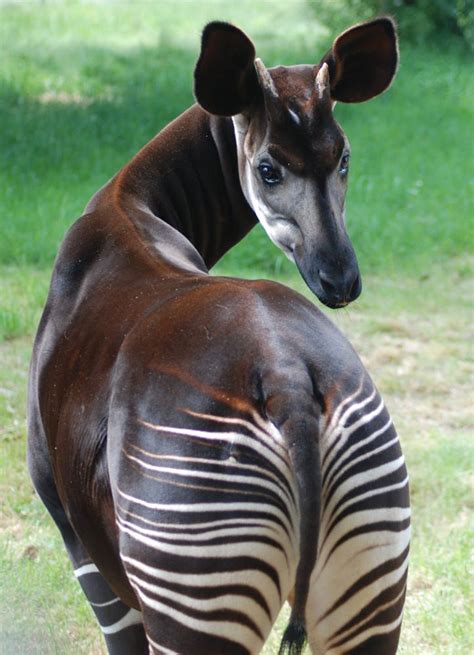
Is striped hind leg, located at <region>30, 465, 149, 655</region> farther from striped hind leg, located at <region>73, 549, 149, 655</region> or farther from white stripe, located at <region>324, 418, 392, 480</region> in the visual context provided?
white stripe, located at <region>324, 418, 392, 480</region>

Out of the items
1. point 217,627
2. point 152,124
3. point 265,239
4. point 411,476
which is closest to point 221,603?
point 217,627

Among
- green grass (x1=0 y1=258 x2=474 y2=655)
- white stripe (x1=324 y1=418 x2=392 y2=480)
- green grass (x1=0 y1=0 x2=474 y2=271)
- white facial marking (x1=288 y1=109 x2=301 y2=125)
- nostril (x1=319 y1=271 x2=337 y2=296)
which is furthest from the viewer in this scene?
green grass (x1=0 y1=0 x2=474 y2=271)

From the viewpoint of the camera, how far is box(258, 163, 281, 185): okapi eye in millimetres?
2793

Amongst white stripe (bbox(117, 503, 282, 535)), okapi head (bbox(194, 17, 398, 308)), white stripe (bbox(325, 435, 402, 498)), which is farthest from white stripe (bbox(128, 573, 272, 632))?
okapi head (bbox(194, 17, 398, 308))

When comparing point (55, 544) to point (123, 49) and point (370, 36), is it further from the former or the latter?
point (123, 49)

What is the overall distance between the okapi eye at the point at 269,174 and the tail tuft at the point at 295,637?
48.4 inches

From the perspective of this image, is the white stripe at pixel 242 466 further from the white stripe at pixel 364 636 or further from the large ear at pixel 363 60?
the large ear at pixel 363 60

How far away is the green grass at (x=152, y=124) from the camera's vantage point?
26.2ft

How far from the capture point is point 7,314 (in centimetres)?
615

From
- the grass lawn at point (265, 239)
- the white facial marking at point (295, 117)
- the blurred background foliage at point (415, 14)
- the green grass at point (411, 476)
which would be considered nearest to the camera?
the white facial marking at point (295, 117)

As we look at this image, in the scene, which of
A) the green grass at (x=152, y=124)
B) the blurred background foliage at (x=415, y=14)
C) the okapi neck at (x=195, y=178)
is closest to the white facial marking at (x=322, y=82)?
the okapi neck at (x=195, y=178)

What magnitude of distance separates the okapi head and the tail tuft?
916 millimetres

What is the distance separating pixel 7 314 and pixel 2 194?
2150 millimetres

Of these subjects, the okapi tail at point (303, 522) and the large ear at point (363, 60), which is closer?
the okapi tail at point (303, 522)
